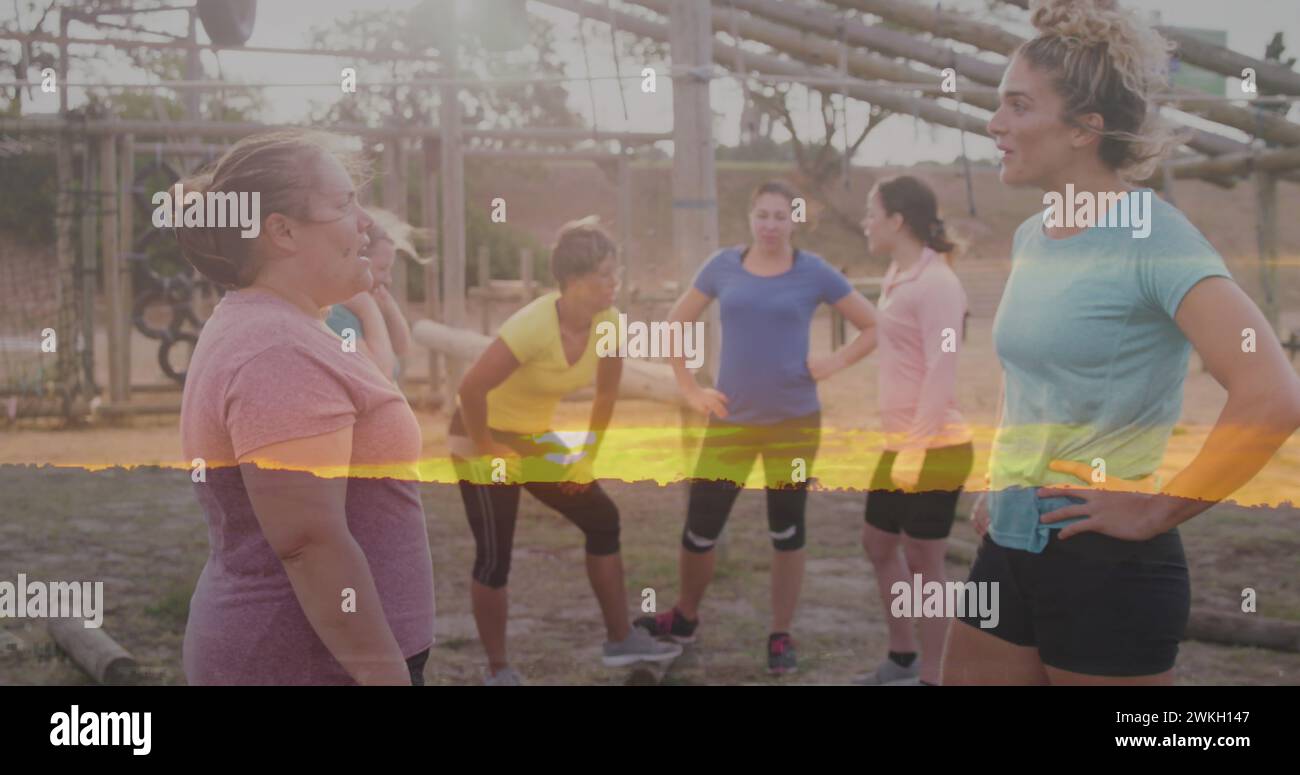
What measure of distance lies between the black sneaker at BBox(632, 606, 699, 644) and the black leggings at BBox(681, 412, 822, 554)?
0.28m

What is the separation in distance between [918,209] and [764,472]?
0.94 meters

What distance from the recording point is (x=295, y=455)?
159 centimetres

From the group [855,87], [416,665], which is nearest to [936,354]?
[855,87]

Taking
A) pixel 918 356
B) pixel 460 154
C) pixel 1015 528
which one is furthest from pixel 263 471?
pixel 460 154

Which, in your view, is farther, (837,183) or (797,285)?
(837,183)

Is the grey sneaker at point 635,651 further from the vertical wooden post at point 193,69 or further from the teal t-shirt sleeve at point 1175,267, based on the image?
the vertical wooden post at point 193,69

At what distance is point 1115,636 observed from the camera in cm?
189

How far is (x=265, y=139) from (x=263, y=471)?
0.50 meters

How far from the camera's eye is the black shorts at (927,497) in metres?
3.67

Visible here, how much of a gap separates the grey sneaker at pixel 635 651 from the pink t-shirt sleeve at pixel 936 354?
1.01m

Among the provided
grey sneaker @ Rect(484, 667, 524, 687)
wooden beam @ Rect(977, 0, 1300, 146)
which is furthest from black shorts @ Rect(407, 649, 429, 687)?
wooden beam @ Rect(977, 0, 1300, 146)

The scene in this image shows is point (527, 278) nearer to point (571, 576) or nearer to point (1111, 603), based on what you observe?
point (571, 576)

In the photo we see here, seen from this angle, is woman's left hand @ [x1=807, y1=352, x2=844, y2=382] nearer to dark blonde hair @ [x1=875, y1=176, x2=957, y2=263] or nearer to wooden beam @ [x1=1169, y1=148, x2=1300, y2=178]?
dark blonde hair @ [x1=875, y1=176, x2=957, y2=263]
